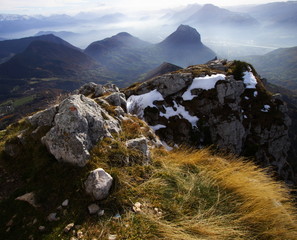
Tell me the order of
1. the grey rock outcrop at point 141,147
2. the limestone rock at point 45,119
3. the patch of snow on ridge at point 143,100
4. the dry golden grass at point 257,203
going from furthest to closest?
the patch of snow on ridge at point 143,100
the limestone rock at point 45,119
the grey rock outcrop at point 141,147
the dry golden grass at point 257,203

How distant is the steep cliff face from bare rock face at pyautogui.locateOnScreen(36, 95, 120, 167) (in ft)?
76.0

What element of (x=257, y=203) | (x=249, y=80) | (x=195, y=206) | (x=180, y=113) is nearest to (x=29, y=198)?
(x=195, y=206)

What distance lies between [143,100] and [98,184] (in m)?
31.1

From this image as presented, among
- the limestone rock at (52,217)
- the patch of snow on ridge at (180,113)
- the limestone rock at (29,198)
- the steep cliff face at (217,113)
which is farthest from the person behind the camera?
the patch of snow on ridge at (180,113)

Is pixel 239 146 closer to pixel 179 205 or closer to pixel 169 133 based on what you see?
pixel 169 133

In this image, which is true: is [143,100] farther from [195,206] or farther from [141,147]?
[195,206]

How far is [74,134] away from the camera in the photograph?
6.02 metres

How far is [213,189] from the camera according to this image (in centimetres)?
521

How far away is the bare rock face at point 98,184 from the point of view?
184 inches

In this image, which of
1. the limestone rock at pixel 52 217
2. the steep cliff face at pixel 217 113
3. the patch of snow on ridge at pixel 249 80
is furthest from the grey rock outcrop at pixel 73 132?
the patch of snow on ridge at pixel 249 80

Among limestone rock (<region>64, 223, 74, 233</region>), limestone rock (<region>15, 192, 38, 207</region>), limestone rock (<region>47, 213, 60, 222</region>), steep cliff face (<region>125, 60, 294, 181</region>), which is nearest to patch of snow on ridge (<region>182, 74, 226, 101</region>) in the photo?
steep cliff face (<region>125, 60, 294, 181</region>)

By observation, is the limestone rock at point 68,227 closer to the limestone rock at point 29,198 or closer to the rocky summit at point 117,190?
the rocky summit at point 117,190

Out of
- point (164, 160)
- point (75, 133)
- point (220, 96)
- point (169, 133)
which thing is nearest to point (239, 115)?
point (220, 96)

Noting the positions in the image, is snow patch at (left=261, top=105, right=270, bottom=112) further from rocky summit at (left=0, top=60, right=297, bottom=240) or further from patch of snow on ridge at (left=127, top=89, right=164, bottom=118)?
rocky summit at (left=0, top=60, right=297, bottom=240)
